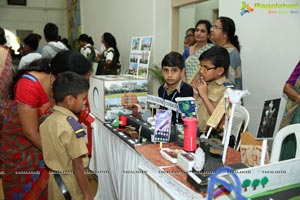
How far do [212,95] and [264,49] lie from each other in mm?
1070

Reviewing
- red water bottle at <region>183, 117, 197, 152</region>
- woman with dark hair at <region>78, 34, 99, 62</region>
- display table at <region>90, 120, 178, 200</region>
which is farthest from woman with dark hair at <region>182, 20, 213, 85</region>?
woman with dark hair at <region>78, 34, 99, 62</region>

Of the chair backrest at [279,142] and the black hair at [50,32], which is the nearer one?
the chair backrest at [279,142]

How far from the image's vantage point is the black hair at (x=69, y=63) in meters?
1.33

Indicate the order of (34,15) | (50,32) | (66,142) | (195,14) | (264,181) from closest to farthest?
(264,181) → (66,142) → (50,32) → (195,14) → (34,15)

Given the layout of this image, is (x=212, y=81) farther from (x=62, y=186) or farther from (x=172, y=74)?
(x=62, y=186)

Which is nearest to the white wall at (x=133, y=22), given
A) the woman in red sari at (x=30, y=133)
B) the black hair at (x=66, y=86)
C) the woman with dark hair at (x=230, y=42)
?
the woman with dark hair at (x=230, y=42)

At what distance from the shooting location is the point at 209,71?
5.22 ft

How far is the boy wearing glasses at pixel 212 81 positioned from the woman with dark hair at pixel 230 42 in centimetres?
51

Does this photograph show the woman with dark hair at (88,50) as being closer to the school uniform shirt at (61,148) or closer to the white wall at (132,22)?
the white wall at (132,22)

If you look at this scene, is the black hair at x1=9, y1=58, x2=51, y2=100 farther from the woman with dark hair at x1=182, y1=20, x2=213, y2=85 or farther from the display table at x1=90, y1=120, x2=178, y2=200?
the woman with dark hair at x1=182, y1=20, x2=213, y2=85

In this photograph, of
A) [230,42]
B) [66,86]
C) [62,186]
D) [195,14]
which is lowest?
[62,186]

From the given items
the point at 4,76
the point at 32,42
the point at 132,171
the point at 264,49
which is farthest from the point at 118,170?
the point at 32,42

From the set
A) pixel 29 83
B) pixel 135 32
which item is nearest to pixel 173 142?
pixel 29 83

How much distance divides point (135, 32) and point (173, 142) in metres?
2.95
